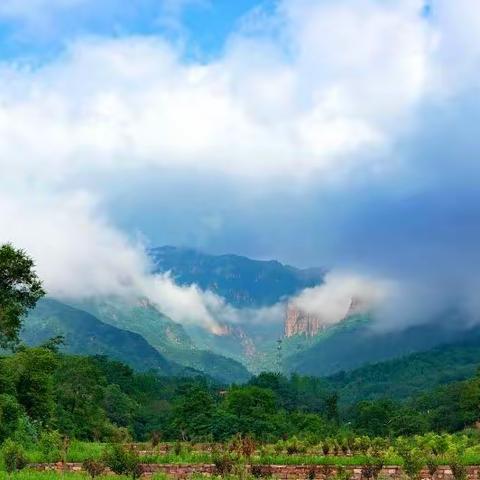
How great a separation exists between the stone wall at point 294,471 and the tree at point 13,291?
72.7 feet

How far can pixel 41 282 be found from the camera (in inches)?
2217

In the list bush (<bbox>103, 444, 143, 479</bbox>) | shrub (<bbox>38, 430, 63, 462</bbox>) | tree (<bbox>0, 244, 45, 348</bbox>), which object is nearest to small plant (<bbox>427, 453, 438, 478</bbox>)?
bush (<bbox>103, 444, 143, 479</bbox>)

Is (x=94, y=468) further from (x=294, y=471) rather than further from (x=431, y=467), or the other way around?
(x=431, y=467)

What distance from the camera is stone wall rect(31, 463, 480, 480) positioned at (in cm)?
3147

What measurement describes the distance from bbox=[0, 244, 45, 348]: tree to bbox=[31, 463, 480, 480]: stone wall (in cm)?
2217

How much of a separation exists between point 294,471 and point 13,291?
30626mm

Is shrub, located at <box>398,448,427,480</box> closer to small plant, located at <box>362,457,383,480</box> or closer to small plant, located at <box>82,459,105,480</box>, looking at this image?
small plant, located at <box>362,457,383,480</box>

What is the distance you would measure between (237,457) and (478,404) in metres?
112

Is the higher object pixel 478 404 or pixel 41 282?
pixel 41 282

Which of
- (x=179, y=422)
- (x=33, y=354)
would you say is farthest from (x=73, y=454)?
(x=179, y=422)

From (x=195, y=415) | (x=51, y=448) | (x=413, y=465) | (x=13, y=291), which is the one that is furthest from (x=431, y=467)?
(x=195, y=415)

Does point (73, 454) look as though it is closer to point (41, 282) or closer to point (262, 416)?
point (41, 282)

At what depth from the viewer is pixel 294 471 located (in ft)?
108

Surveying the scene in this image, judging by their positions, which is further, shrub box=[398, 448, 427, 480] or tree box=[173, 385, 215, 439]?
tree box=[173, 385, 215, 439]
